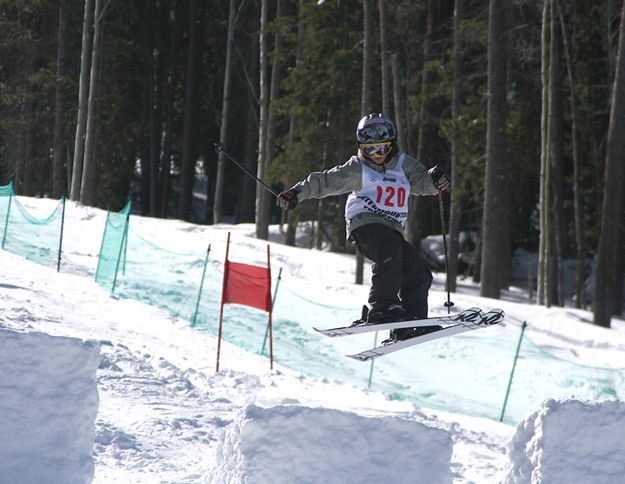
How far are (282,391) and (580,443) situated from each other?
6206mm

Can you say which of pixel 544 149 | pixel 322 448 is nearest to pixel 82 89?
pixel 544 149

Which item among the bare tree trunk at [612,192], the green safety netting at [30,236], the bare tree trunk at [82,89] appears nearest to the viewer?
the bare tree trunk at [612,192]

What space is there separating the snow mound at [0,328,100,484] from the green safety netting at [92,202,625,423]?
208 inches

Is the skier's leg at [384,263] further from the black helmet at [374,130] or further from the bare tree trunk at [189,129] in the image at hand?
the bare tree trunk at [189,129]

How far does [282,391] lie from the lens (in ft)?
36.5

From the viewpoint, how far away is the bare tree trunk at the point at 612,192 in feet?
55.2

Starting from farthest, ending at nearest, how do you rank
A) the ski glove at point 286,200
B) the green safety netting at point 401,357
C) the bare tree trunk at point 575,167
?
the bare tree trunk at point 575,167, the green safety netting at point 401,357, the ski glove at point 286,200

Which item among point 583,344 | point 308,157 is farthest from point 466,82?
point 583,344

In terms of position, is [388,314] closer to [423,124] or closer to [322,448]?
[322,448]

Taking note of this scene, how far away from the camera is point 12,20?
31.5m

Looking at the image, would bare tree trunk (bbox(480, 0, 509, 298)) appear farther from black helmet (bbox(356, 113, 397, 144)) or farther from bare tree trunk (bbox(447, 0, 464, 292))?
black helmet (bbox(356, 113, 397, 144))

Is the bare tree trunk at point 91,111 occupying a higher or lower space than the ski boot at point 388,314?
higher

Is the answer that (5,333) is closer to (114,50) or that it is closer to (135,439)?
(135,439)

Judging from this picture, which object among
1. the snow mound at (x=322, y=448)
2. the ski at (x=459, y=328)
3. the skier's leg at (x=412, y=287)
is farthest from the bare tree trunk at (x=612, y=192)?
the snow mound at (x=322, y=448)
